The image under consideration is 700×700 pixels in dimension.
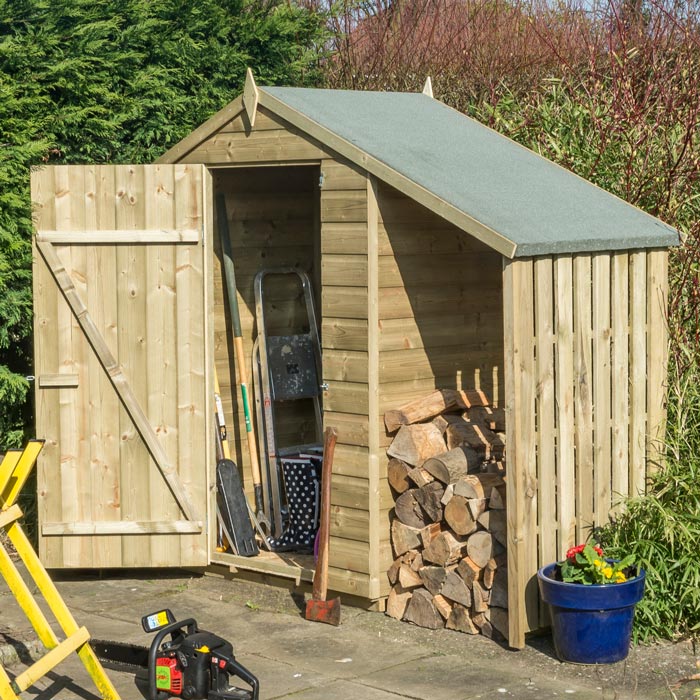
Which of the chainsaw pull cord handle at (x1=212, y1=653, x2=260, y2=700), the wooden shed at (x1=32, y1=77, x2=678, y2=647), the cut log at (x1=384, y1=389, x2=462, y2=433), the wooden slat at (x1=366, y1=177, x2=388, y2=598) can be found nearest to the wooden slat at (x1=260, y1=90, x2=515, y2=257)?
the wooden shed at (x1=32, y1=77, x2=678, y2=647)

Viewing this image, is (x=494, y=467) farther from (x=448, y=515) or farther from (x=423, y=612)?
(x=423, y=612)

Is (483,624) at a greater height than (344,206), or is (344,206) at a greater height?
(344,206)

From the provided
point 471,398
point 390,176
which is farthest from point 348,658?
point 390,176

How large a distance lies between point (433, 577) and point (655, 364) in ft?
5.55

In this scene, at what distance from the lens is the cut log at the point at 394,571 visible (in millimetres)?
6434

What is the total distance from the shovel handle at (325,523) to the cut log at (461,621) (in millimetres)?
731

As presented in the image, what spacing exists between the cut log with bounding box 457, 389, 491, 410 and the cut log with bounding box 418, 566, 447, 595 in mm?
943

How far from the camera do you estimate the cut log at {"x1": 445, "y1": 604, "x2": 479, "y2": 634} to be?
19.9ft

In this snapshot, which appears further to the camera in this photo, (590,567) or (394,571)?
(394,571)

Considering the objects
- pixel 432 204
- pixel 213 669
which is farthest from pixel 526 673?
pixel 432 204

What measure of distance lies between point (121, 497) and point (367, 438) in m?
1.69

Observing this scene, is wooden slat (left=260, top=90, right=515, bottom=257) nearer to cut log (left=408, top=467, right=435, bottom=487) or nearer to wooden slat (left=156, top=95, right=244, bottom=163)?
wooden slat (left=156, top=95, right=244, bottom=163)

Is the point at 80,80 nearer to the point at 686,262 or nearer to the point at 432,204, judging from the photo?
the point at 432,204

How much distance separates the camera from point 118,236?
22.9 feet
